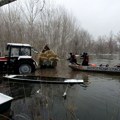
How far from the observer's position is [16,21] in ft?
92.4

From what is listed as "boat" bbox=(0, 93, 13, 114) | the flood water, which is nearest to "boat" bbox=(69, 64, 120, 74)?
the flood water

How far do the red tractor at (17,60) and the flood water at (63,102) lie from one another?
9.73 feet

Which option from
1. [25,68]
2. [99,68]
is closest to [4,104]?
[25,68]

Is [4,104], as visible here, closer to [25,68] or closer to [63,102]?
[63,102]

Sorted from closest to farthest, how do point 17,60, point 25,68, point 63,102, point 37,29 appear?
point 63,102 → point 17,60 → point 25,68 → point 37,29

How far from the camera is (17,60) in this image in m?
13.9

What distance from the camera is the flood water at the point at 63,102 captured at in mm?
6211

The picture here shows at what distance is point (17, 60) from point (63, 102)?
24.1 feet

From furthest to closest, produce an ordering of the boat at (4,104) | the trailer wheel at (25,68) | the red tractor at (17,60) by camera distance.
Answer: the trailer wheel at (25,68)
the red tractor at (17,60)
the boat at (4,104)

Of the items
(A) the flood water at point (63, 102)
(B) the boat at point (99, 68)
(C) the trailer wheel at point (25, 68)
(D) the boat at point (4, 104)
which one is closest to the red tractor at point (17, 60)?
(C) the trailer wheel at point (25, 68)

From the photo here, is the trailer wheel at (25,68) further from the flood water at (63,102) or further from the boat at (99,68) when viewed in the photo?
the boat at (99,68)

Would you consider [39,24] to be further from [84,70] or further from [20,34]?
[84,70]

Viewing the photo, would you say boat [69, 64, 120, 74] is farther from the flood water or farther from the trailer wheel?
the flood water

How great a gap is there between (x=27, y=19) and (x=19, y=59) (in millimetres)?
15403
